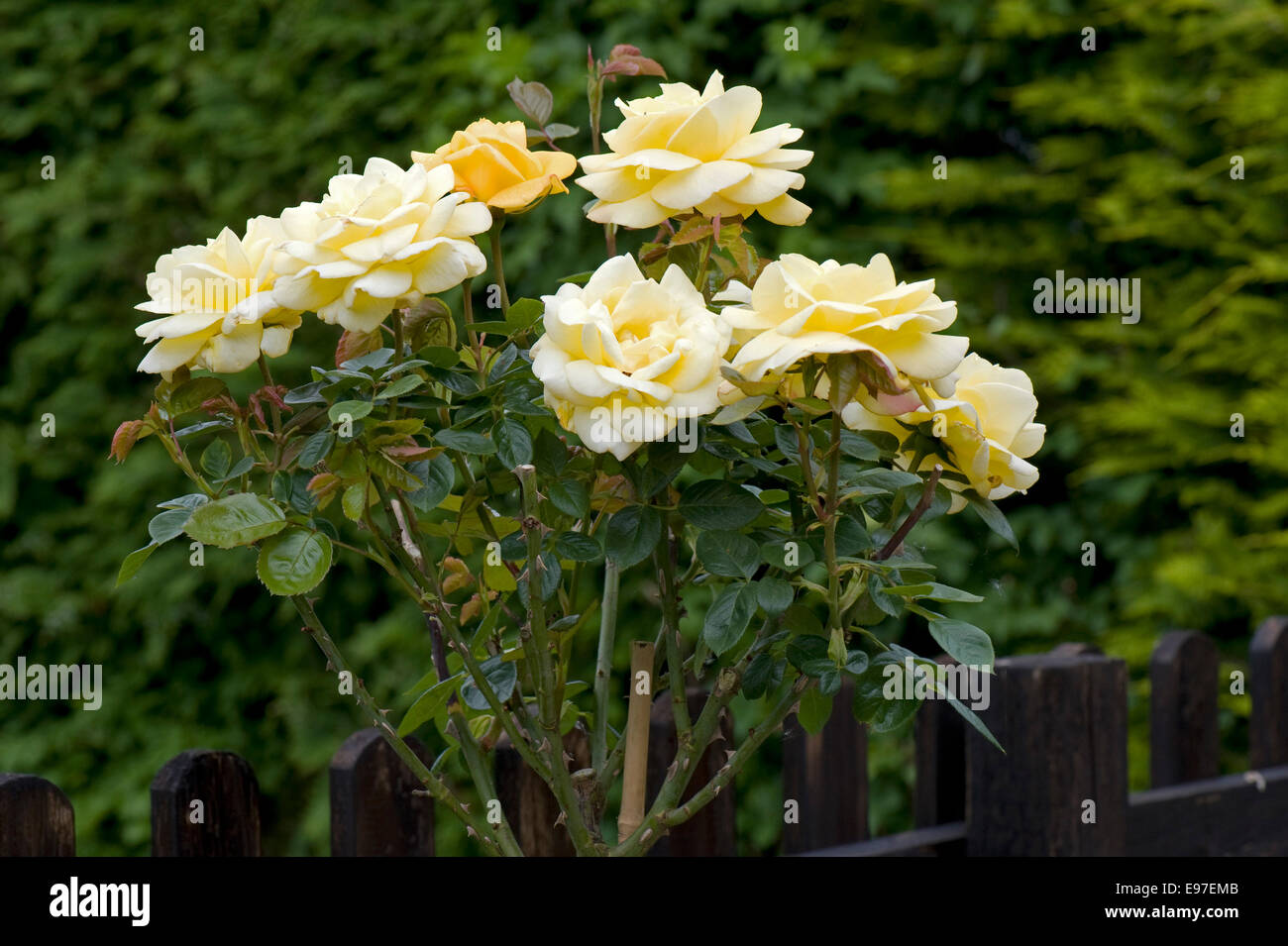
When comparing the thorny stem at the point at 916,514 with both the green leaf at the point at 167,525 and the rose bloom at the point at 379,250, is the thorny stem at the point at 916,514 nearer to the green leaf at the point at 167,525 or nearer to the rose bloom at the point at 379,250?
the rose bloom at the point at 379,250

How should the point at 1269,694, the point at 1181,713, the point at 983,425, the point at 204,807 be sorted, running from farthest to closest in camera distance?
1. the point at 1269,694
2. the point at 1181,713
3. the point at 204,807
4. the point at 983,425

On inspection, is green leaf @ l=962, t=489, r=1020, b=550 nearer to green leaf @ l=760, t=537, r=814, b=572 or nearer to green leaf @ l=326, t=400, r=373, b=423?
green leaf @ l=760, t=537, r=814, b=572

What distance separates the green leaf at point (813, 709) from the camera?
951mm

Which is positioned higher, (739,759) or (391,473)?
(391,473)

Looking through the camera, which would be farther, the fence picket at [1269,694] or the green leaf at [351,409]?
the fence picket at [1269,694]

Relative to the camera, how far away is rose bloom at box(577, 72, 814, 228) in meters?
0.82

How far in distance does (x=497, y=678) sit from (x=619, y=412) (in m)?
0.28

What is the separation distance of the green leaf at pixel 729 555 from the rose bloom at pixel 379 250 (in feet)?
0.79

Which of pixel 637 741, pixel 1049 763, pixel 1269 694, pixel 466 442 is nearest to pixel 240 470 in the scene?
pixel 466 442

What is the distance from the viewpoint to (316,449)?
0.80 m

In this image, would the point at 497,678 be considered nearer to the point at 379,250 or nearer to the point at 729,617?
the point at 729,617

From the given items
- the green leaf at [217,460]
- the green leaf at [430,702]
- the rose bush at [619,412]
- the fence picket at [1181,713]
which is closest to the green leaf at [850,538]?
the rose bush at [619,412]
